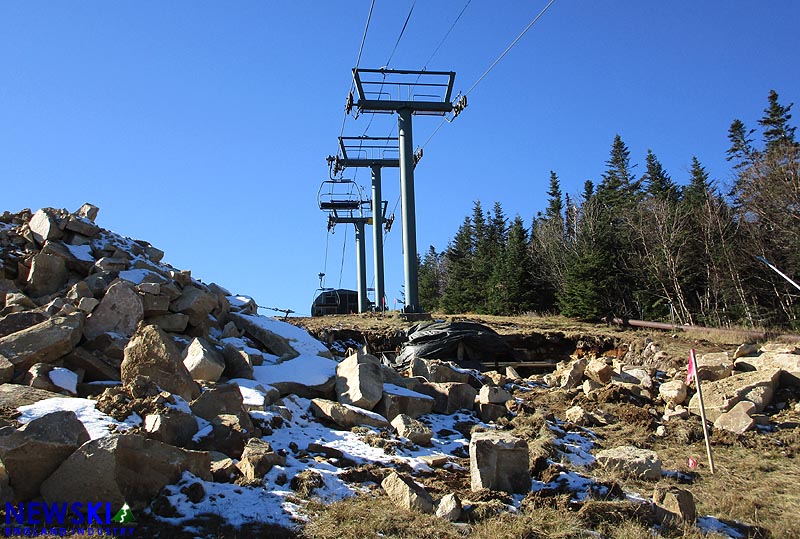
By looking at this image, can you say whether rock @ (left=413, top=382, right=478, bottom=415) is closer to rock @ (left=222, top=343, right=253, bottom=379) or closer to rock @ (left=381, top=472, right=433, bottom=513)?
rock @ (left=222, top=343, right=253, bottom=379)

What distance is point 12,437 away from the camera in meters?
4.96

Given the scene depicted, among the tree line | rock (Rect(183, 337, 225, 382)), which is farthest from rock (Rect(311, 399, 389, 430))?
the tree line

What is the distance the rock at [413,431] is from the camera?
8305mm

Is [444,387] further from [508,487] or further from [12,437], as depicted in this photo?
[12,437]

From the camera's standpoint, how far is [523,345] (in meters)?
A: 19.3

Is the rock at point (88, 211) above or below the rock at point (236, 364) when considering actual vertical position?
above

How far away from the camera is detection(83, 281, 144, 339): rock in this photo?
938 cm

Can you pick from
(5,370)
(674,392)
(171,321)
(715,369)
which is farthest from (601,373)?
(5,370)

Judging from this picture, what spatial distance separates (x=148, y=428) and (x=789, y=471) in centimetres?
801

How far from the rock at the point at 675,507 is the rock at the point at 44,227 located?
1125cm

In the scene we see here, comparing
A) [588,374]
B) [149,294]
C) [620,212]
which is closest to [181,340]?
[149,294]

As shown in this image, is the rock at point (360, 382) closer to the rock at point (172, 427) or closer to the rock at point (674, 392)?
the rock at point (172, 427)

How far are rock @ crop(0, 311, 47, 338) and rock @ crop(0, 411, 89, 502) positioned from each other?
4.26 meters

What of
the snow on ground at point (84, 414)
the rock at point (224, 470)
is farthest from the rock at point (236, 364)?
the rock at point (224, 470)
